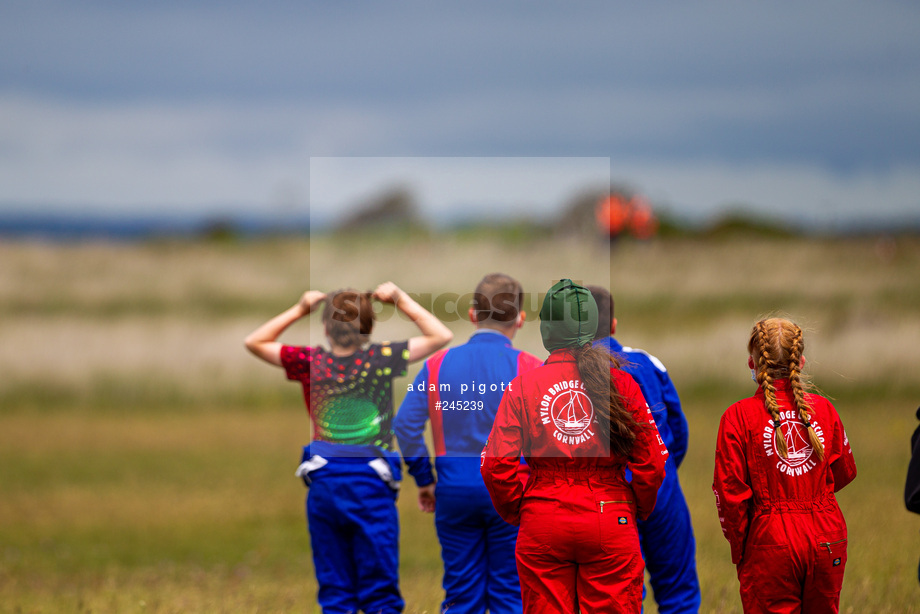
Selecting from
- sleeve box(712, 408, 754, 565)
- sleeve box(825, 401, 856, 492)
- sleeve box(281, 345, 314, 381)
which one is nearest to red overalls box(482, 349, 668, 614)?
sleeve box(712, 408, 754, 565)

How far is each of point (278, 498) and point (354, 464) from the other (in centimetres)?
662

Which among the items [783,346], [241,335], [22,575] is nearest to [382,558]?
[783,346]

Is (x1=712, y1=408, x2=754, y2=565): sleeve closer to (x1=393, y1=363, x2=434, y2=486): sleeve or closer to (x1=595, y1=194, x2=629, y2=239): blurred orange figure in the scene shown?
(x1=393, y1=363, x2=434, y2=486): sleeve

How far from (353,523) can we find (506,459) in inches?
55.4

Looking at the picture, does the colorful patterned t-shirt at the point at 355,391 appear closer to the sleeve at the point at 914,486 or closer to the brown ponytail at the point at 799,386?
the brown ponytail at the point at 799,386

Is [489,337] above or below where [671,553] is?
above

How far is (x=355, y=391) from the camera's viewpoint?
4.71 m

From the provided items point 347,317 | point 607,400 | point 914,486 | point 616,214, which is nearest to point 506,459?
point 607,400

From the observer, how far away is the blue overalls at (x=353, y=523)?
464 centimetres

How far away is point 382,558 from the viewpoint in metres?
4.68

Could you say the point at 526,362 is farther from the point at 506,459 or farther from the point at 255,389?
the point at 255,389

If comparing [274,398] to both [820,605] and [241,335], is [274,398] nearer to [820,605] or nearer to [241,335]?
[241,335]

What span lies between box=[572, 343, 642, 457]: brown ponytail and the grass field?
40.6 inches

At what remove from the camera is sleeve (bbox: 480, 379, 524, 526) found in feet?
11.7
